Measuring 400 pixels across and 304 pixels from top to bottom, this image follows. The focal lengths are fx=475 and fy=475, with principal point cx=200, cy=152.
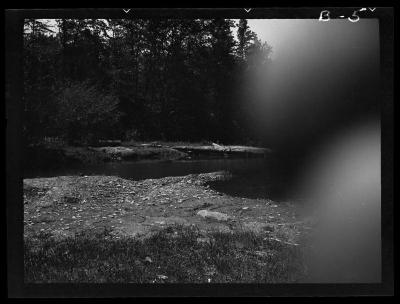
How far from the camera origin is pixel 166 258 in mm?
6711

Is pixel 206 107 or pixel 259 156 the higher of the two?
pixel 206 107

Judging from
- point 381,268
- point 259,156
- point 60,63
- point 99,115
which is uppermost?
point 60,63

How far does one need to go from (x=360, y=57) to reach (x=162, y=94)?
293cm

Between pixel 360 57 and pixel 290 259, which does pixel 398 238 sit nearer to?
pixel 290 259

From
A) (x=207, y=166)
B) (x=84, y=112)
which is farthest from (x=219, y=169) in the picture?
(x=84, y=112)

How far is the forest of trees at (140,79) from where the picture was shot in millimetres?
6812

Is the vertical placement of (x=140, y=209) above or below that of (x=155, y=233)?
above

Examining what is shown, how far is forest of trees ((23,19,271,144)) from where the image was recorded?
6.81 meters

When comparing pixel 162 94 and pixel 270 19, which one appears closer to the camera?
pixel 270 19

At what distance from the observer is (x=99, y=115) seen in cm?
698

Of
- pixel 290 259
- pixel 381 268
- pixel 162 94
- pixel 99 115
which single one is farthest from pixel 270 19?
pixel 381 268

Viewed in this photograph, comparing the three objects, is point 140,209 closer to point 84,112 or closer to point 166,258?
point 166,258

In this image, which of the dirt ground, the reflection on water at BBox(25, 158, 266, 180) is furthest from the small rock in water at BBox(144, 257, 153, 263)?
the reflection on water at BBox(25, 158, 266, 180)

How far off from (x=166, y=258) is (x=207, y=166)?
1.47 metres
